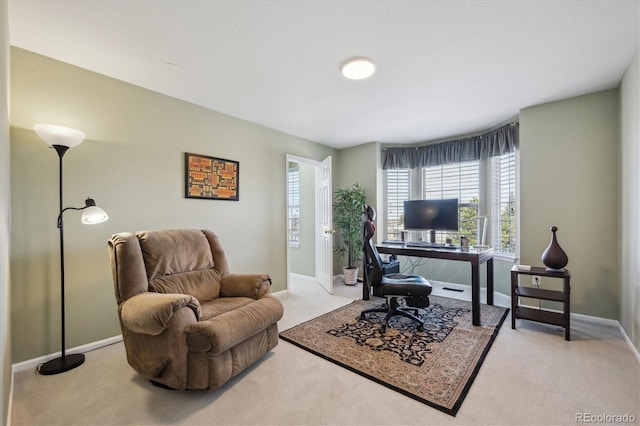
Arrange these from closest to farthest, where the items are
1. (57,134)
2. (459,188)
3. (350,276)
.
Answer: (57,134), (459,188), (350,276)

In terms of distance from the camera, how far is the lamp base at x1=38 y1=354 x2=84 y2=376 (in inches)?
78.3

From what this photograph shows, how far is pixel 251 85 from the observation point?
268 cm

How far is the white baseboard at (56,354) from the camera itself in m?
2.04

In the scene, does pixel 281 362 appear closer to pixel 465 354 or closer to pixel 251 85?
pixel 465 354

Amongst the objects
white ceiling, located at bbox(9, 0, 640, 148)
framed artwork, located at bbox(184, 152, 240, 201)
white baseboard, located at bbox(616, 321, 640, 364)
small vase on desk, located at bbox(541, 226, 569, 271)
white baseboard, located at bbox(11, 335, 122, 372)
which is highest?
white ceiling, located at bbox(9, 0, 640, 148)

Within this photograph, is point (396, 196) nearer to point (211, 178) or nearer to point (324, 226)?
point (324, 226)

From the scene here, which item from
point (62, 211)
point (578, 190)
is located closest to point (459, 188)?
point (578, 190)

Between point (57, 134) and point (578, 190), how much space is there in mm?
4652

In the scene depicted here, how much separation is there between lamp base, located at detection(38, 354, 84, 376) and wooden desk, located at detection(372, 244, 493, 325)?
294cm

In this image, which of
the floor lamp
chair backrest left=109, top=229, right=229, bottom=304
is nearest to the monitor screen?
chair backrest left=109, top=229, right=229, bottom=304

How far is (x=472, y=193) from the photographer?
4195 millimetres

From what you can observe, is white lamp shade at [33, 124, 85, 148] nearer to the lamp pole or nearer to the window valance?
the lamp pole

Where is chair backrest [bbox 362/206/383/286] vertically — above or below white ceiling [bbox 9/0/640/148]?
below

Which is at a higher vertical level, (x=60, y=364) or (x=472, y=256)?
(x=472, y=256)
